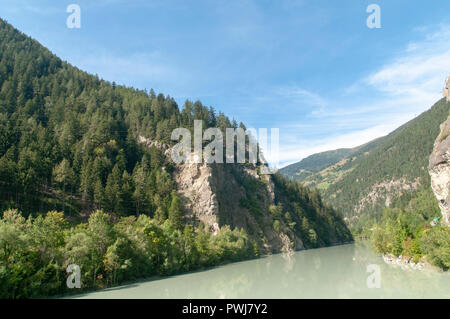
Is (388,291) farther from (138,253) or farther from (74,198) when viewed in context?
(74,198)

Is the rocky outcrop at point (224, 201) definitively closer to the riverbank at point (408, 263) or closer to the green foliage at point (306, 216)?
the green foliage at point (306, 216)

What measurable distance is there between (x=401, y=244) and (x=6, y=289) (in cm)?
6055

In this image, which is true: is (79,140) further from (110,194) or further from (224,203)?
(224,203)

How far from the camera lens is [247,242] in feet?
255

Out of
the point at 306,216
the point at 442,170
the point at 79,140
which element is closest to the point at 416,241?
the point at 442,170

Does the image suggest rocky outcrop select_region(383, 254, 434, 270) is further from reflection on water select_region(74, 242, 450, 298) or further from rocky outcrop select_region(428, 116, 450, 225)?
rocky outcrop select_region(428, 116, 450, 225)

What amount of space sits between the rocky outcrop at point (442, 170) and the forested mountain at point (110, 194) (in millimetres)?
40079

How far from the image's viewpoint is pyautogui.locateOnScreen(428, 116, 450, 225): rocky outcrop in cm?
4688

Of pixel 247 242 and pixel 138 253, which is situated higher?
pixel 138 253

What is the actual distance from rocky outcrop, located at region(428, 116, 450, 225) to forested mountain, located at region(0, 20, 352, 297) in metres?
40.1

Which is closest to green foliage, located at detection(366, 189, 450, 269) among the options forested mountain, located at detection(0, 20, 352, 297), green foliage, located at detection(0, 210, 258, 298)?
forested mountain, located at detection(0, 20, 352, 297)

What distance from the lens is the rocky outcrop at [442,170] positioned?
4688cm
